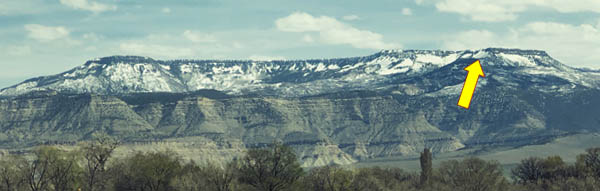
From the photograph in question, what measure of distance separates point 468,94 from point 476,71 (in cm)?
1497

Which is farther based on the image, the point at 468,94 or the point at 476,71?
the point at 476,71

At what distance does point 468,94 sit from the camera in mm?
127750

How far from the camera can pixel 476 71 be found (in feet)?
465
